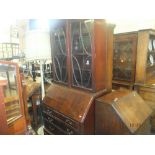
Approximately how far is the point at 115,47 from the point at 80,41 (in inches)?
59.6

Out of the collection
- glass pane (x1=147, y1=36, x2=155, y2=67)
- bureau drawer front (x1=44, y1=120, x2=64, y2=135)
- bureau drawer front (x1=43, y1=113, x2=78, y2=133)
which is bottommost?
bureau drawer front (x1=44, y1=120, x2=64, y2=135)

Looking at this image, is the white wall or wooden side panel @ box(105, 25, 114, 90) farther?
the white wall

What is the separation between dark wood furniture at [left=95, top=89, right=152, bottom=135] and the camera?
1.54 m

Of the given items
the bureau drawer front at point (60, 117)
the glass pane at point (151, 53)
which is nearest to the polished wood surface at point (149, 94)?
the glass pane at point (151, 53)

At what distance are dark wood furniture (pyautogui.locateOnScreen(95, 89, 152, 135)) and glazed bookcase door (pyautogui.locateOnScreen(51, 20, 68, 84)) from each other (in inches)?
27.3

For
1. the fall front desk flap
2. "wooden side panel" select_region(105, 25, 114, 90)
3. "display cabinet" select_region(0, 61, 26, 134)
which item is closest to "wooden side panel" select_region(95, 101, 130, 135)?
the fall front desk flap

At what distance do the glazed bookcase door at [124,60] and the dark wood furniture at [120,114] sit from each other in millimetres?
1093

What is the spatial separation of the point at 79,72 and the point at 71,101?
1.29 feet

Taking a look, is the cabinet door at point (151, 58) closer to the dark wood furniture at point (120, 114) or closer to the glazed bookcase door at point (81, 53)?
the dark wood furniture at point (120, 114)

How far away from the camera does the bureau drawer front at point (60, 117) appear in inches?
67.0

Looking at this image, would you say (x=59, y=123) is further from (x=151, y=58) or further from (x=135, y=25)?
(x=135, y=25)

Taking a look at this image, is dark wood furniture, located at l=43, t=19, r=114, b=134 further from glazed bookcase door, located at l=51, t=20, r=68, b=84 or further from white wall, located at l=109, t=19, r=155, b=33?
white wall, located at l=109, t=19, r=155, b=33

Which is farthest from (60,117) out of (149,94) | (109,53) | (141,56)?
(141,56)
